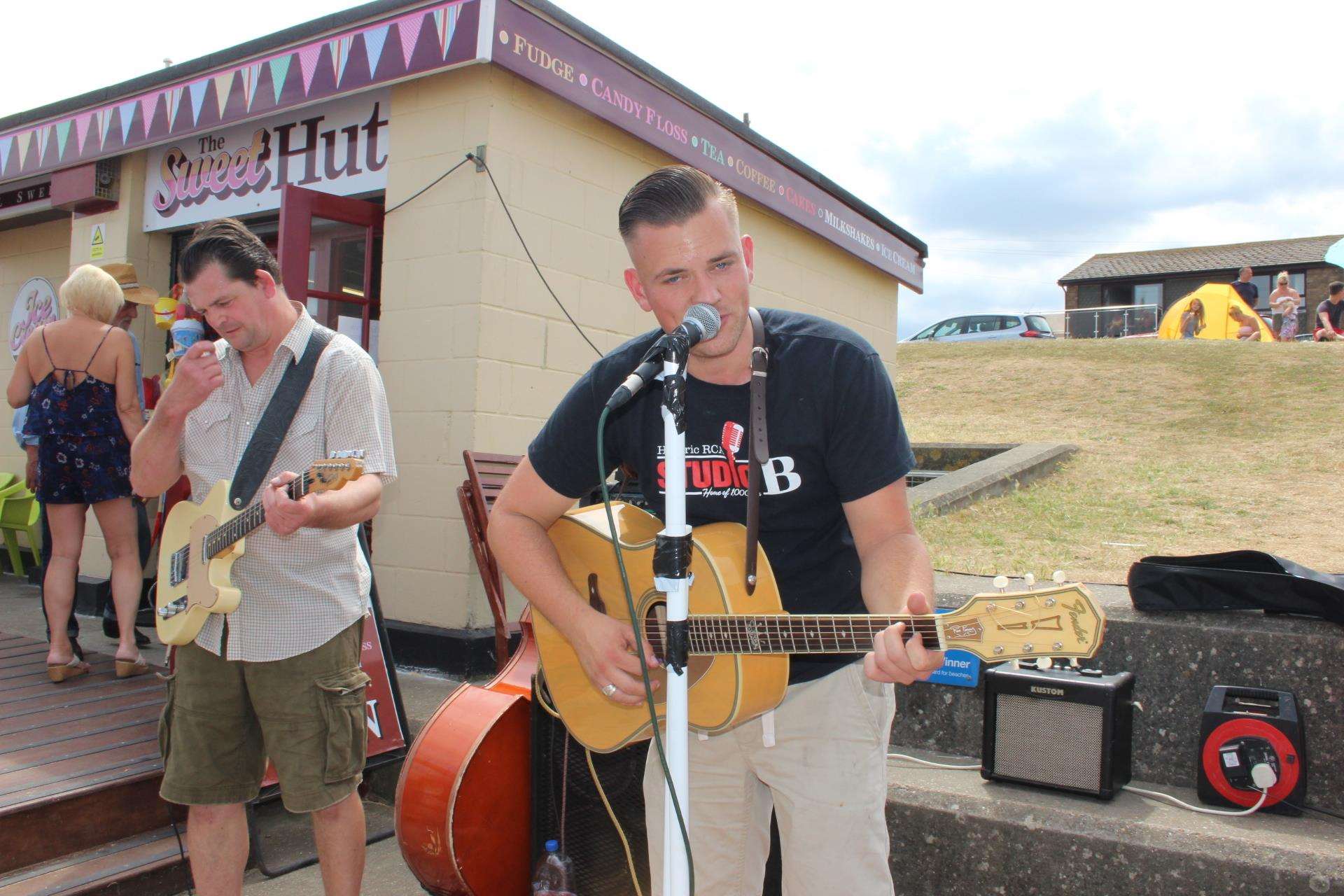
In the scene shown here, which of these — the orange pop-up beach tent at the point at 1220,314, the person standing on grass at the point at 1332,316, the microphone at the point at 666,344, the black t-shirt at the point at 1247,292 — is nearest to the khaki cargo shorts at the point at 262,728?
the microphone at the point at 666,344

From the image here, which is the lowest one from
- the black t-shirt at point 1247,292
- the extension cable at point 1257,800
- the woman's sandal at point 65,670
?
the woman's sandal at point 65,670

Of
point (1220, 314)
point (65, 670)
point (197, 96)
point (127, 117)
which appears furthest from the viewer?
point (1220, 314)

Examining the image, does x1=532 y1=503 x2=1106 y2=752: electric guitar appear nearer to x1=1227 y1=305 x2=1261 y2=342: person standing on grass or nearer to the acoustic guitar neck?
the acoustic guitar neck

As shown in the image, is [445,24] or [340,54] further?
[340,54]

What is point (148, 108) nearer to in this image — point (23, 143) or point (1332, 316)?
point (23, 143)

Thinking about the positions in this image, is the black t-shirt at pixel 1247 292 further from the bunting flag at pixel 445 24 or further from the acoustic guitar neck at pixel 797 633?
the acoustic guitar neck at pixel 797 633

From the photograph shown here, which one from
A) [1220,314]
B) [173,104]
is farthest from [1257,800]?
→ [1220,314]

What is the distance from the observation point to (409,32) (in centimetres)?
477

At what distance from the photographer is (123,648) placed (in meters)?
4.50

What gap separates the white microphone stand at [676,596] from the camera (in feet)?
4.98

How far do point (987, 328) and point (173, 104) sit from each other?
73.9 feet

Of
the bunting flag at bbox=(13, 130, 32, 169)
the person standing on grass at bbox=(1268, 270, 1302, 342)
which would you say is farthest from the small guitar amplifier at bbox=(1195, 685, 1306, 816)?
the person standing on grass at bbox=(1268, 270, 1302, 342)

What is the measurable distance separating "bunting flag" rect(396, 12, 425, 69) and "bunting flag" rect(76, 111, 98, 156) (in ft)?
9.83

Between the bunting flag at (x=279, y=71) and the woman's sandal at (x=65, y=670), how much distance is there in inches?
123
